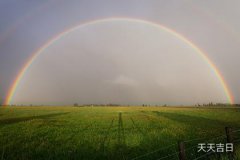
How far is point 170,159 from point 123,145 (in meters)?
4.29

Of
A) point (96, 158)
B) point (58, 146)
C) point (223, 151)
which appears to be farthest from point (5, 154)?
point (223, 151)

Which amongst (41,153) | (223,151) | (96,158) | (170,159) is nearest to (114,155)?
(96,158)

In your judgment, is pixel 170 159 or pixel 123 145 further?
pixel 123 145

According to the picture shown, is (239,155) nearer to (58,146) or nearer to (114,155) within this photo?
(114,155)

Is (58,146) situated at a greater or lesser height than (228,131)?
lesser

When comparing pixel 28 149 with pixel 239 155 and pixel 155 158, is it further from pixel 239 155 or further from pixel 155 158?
pixel 239 155

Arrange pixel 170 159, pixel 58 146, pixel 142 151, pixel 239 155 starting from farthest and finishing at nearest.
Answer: pixel 58 146 < pixel 142 151 < pixel 170 159 < pixel 239 155

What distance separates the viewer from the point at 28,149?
13766mm

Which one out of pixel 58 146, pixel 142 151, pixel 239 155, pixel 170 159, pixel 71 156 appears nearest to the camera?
pixel 239 155

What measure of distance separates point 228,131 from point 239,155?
1.00 m

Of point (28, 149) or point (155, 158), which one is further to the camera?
point (28, 149)

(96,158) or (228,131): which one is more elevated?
(228,131)

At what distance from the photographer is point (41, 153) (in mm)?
12805

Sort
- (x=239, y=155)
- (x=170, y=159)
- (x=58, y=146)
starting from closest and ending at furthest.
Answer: (x=239, y=155) → (x=170, y=159) → (x=58, y=146)
